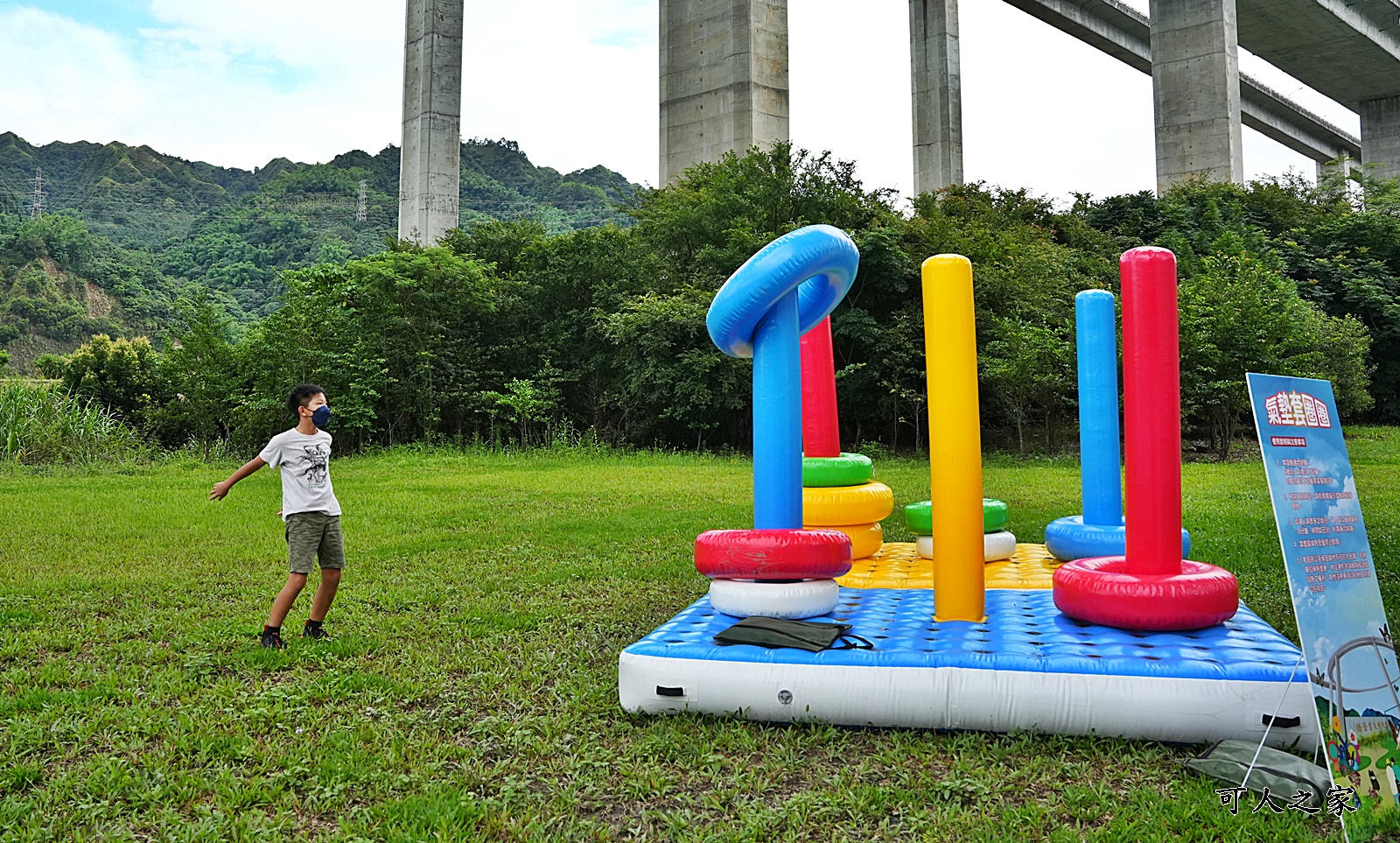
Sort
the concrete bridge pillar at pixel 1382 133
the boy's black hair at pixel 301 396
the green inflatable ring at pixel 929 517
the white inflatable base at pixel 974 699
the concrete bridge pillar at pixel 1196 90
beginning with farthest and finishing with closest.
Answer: the concrete bridge pillar at pixel 1382 133, the concrete bridge pillar at pixel 1196 90, the green inflatable ring at pixel 929 517, the boy's black hair at pixel 301 396, the white inflatable base at pixel 974 699

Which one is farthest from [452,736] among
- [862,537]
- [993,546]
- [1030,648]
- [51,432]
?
[51,432]

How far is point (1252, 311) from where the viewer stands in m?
15.8

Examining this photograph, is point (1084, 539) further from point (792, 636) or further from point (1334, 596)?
point (1334, 596)

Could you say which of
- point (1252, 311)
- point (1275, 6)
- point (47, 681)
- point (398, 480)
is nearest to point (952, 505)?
point (47, 681)

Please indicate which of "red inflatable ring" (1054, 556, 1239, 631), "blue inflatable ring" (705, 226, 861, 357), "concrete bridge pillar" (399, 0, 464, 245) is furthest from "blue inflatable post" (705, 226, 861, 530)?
"concrete bridge pillar" (399, 0, 464, 245)

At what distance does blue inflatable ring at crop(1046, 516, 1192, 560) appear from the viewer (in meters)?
6.02

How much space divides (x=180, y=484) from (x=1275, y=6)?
31350 millimetres

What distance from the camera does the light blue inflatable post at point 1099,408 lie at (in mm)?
6039

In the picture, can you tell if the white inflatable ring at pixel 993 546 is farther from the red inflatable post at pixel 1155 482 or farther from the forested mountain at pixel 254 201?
the forested mountain at pixel 254 201

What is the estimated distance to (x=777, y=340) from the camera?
4.83 m

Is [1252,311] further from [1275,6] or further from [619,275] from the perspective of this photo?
[1275,6]

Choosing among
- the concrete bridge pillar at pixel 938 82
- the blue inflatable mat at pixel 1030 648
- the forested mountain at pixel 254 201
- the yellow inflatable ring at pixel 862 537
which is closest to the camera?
the blue inflatable mat at pixel 1030 648

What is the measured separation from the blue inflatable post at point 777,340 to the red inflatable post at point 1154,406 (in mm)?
1429

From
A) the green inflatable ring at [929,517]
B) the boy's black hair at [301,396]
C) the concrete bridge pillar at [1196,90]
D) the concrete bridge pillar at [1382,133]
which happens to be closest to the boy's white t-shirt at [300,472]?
the boy's black hair at [301,396]
